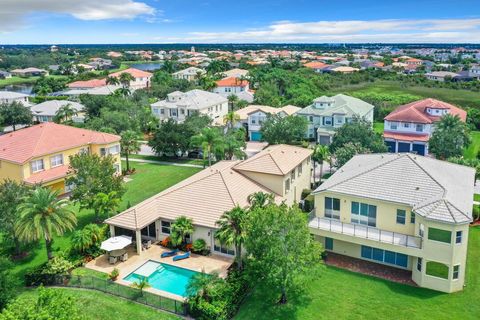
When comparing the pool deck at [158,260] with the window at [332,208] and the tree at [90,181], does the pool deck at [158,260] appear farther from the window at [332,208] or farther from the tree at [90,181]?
the window at [332,208]

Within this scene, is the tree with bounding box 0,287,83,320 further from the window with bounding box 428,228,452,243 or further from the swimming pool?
the window with bounding box 428,228,452,243

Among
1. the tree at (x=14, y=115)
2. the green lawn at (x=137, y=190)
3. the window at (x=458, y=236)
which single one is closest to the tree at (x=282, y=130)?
the green lawn at (x=137, y=190)

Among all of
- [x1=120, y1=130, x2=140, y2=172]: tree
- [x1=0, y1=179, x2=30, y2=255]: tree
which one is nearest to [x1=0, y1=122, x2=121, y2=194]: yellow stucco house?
[x1=120, y1=130, x2=140, y2=172]: tree

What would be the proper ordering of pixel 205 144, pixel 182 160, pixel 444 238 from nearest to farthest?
pixel 444 238
pixel 205 144
pixel 182 160

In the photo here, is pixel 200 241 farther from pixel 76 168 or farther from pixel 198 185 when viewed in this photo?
pixel 76 168

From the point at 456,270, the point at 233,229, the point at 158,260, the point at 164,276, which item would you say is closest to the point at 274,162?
the point at 233,229

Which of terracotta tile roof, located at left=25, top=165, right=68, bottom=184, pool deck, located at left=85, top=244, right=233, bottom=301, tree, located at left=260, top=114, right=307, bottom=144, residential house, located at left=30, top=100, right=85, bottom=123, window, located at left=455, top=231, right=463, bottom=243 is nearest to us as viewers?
window, located at left=455, top=231, right=463, bottom=243

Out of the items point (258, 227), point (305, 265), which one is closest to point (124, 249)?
point (258, 227)

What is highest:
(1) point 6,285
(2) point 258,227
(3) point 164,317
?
(2) point 258,227
